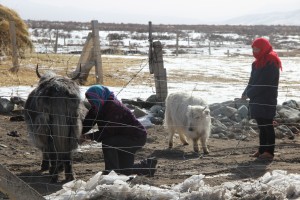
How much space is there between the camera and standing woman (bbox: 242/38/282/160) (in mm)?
8883

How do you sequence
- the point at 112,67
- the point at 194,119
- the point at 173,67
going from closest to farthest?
the point at 194,119
the point at 112,67
the point at 173,67

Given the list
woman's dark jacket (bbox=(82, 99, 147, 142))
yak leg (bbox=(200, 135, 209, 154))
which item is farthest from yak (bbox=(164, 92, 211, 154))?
woman's dark jacket (bbox=(82, 99, 147, 142))

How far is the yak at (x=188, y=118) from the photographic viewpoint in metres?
9.78

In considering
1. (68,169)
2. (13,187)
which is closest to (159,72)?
(68,169)

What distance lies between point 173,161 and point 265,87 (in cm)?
185

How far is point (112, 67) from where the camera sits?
22766 mm

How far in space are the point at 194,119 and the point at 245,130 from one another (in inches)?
73.7

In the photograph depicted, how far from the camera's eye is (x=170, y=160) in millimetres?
8914

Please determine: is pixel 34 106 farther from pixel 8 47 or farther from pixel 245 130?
pixel 8 47

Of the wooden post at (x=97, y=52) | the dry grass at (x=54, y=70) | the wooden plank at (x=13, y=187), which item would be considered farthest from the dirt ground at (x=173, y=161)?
the wooden post at (x=97, y=52)

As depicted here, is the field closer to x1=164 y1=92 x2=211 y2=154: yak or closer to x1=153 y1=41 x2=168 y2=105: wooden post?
x1=164 y1=92 x2=211 y2=154: yak

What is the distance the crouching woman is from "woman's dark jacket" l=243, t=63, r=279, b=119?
2.30 meters

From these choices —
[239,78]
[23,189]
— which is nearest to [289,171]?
[23,189]

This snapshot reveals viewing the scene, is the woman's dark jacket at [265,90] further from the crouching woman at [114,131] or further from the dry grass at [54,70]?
the dry grass at [54,70]
